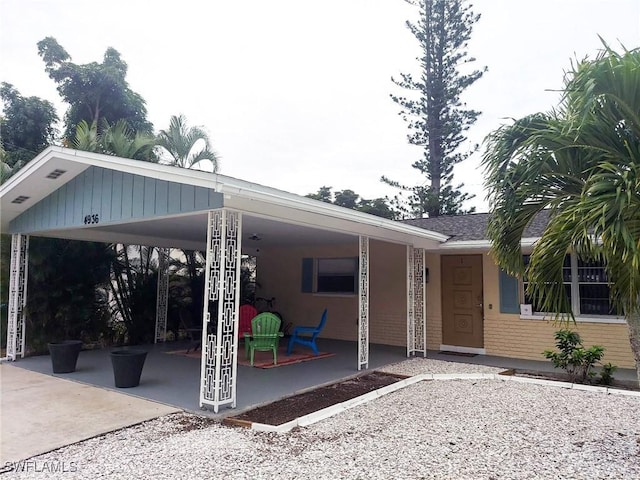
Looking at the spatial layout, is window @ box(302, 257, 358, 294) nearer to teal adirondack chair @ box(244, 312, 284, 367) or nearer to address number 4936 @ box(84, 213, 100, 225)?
teal adirondack chair @ box(244, 312, 284, 367)

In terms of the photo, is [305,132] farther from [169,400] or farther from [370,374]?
[169,400]

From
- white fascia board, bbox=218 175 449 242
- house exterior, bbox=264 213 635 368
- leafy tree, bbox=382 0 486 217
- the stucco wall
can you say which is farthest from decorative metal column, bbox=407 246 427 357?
leafy tree, bbox=382 0 486 217

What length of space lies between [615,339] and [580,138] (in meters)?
5.72

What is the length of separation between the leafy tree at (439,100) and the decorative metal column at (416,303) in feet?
42.9

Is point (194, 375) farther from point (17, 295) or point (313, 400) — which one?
point (17, 295)

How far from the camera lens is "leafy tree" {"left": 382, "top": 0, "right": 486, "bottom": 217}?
20.9 m

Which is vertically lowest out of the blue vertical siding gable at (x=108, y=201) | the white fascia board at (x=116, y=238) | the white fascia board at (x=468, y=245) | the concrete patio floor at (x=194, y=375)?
the concrete patio floor at (x=194, y=375)

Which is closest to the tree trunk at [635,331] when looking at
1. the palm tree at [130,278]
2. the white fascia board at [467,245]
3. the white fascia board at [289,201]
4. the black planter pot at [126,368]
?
the white fascia board at [289,201]

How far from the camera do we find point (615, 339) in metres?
8.06

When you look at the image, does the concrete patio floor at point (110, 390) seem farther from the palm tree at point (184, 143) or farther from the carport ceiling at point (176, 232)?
the palm tree at point (184, 143)

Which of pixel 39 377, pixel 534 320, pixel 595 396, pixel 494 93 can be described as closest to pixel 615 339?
pixel 534 320

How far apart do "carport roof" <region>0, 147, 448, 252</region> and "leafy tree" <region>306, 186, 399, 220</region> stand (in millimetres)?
15389

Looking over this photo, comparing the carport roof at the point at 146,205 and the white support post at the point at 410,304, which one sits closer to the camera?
the carport roof at the point at 146,205

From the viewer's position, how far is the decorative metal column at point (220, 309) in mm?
5199
